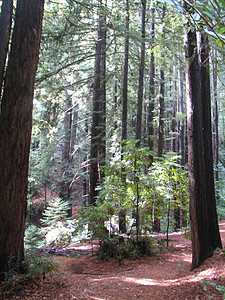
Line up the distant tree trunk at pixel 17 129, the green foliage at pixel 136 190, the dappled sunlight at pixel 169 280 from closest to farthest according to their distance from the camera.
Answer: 1. the distant tree trunk at pixel 17 129
2. the dappled sunlight at pixel 169 280
3. the green foliage at pixel 136 190

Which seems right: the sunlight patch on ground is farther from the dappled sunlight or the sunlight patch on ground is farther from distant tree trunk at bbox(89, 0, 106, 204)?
distant tree trunk at bbox(89, 0, 106, 204)

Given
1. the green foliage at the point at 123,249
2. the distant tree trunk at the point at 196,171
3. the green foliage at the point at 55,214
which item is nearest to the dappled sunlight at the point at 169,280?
the distant tree trunk at the point at 196,171

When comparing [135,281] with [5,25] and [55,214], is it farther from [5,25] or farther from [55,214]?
[55,214]

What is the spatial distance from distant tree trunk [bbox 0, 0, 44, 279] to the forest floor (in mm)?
809

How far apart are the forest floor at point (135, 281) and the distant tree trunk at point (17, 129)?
0.81m

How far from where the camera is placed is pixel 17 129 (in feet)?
13.4

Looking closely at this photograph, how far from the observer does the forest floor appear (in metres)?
3.44

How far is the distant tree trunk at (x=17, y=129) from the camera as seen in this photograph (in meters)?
3.84

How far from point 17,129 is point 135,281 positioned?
12.9 ft

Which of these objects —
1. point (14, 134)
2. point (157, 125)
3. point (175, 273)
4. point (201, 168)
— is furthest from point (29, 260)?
point (157, 125)

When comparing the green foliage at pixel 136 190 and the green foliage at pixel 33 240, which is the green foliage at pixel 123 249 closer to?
the green foliage at pixel 136 190

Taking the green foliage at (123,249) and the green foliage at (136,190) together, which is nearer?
the green foliage at (123,249)

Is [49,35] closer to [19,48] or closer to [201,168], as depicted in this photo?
[19,48]

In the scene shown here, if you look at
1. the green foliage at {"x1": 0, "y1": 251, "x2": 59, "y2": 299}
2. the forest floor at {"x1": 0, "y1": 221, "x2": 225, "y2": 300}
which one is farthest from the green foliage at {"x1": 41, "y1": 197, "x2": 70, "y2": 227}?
the green foliage at {"x1": 0, "y1": 251, "x2": 59, "y2": 299}
